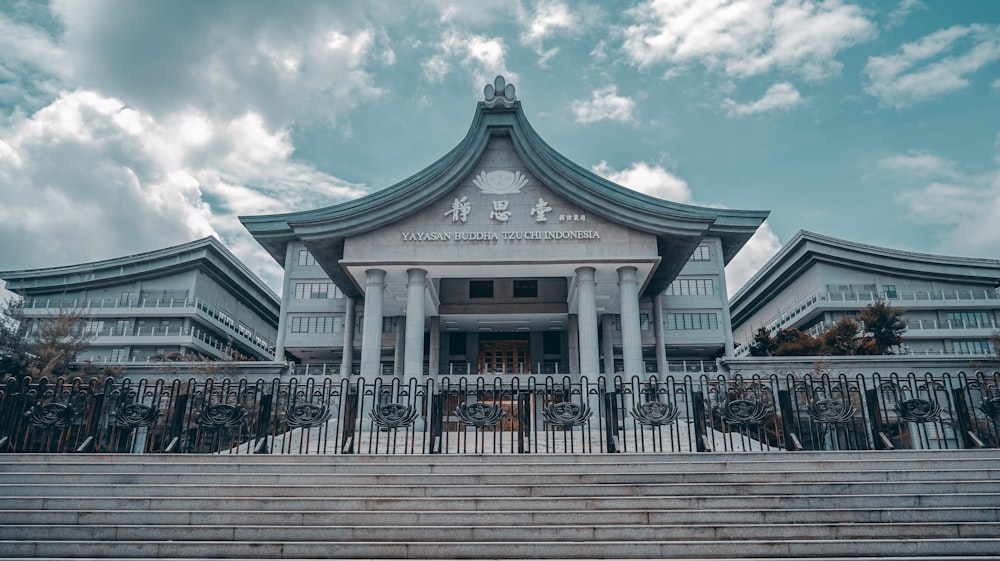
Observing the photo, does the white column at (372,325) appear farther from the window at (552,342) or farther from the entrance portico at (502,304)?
the window at (552,342)

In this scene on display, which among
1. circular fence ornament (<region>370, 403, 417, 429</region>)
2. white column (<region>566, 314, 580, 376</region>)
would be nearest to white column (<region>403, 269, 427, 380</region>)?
white column (<region>566, 314, 580, 376</region>)

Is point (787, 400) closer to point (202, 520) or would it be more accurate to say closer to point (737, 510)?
point (737, 510)

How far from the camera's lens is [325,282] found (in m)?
44.2

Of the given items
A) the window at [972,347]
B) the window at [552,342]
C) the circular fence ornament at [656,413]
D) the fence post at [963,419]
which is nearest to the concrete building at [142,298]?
the window at [552,342]

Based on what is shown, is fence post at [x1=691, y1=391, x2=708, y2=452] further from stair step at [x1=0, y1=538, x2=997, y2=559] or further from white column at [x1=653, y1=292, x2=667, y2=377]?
white column at [x1=653, y1=292, x2=667, y2=377]

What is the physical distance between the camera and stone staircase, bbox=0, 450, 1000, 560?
7.45 meters

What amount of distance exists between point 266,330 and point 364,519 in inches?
2218

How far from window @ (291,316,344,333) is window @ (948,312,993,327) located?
40.9 metres

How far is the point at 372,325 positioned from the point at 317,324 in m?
16.3

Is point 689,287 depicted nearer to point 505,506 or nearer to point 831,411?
point 831,411

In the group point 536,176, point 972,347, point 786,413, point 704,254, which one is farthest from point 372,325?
point 972,347

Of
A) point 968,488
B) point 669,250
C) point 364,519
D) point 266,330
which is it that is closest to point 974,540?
point 968,488

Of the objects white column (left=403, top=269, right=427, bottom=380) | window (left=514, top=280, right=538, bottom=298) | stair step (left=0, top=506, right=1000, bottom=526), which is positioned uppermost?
window (left=514, top=280, right=538, bottom=298)

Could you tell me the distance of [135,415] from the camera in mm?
11828
